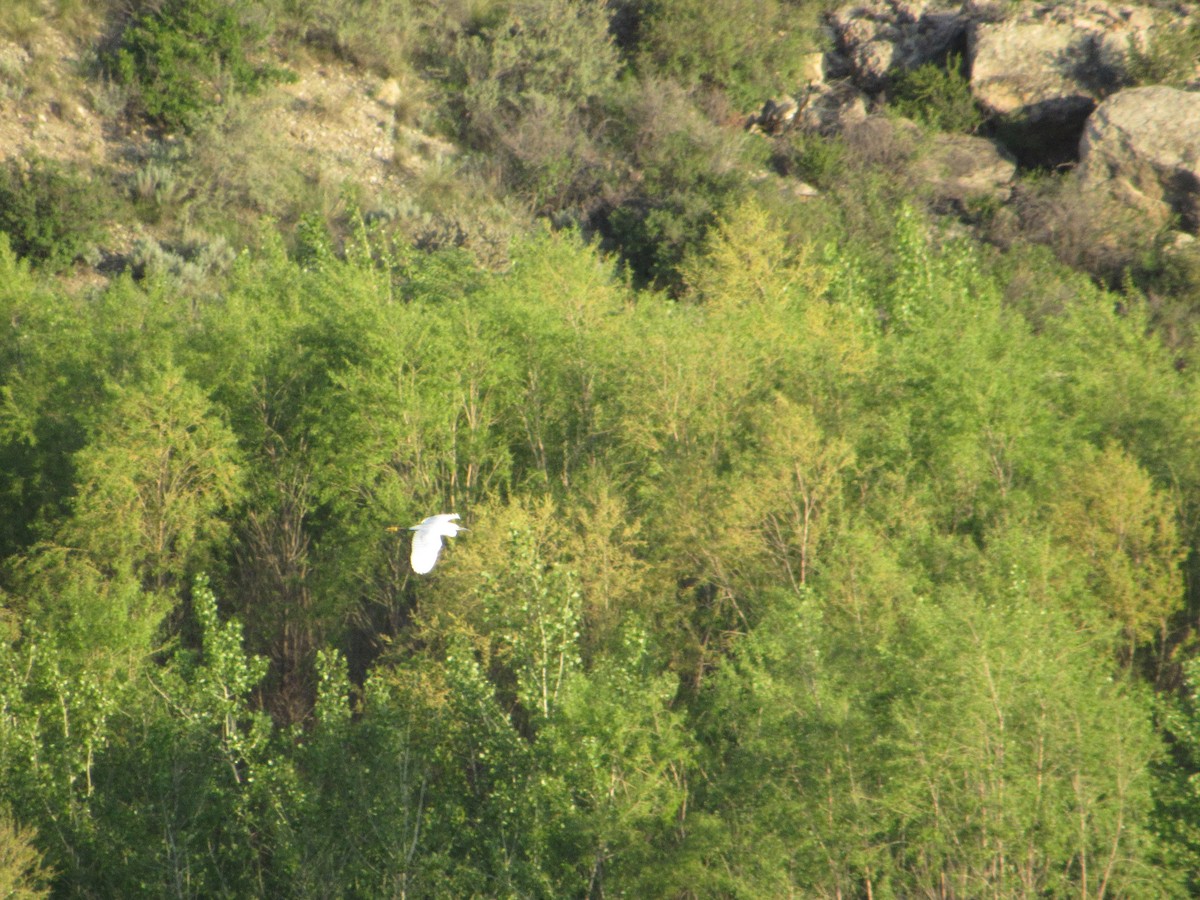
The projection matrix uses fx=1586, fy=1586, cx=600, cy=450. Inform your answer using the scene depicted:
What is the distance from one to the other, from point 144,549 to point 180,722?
561 cm

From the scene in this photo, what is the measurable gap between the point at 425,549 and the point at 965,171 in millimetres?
33556

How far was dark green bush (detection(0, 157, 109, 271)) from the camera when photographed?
37.4m

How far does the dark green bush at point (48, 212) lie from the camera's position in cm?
3741

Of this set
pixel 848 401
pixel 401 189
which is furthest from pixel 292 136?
pixel 848 401

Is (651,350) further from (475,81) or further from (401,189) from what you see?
(475,81)

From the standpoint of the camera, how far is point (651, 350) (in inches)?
1043

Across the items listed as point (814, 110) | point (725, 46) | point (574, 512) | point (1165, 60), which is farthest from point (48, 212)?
point (1165, 60)

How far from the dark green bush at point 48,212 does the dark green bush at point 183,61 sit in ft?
16.6

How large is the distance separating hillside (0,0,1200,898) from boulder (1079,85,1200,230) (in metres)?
0.11

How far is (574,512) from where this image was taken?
24156 mm

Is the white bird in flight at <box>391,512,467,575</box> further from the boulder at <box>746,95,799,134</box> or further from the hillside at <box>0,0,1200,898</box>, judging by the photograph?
the boulder at <box>746,95,799,134</box>

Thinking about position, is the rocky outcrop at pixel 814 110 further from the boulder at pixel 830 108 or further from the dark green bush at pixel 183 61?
the dark green bush at pixel 183 61

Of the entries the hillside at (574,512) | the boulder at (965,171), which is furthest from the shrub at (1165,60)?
the boulder at (965,171)

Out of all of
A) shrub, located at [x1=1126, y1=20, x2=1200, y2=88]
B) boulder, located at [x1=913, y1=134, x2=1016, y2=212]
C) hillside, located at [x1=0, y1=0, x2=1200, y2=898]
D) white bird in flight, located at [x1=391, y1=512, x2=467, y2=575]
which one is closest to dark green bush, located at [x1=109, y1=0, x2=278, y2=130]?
hillside, located at [x1=0, y1=0, x2=1200, y2=898]
